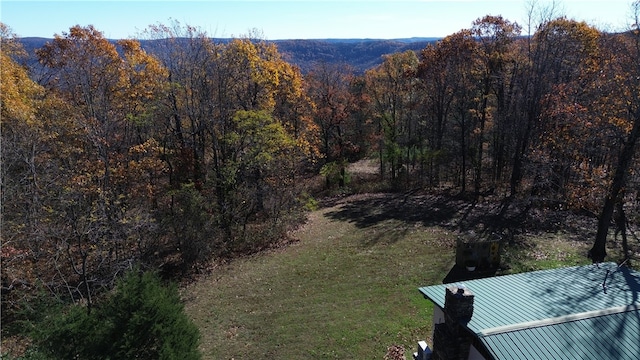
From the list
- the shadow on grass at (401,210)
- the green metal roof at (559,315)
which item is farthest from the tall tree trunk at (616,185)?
the shadow on grass at (401,210)

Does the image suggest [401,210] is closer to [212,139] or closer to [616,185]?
[616,185]

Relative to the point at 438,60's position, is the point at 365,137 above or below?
below

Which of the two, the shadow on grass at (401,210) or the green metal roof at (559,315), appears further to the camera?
the shadow on grass at (401,210)

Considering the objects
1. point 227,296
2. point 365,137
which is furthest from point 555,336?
point 365,137

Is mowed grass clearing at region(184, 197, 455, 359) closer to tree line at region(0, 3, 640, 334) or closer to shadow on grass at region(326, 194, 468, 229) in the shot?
shadow on grass at region(326, 194, 468, 229)

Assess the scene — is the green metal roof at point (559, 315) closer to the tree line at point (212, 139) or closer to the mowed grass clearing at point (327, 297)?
the mowed grass clearing at point (327, 297)

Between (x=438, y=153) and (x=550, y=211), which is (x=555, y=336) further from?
(x=438, y=153)

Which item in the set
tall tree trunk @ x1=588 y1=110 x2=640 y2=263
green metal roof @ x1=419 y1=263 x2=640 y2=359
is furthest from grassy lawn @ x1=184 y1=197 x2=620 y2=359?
green metal roof @ x1=419 y1=263 x2=640 y2=359
